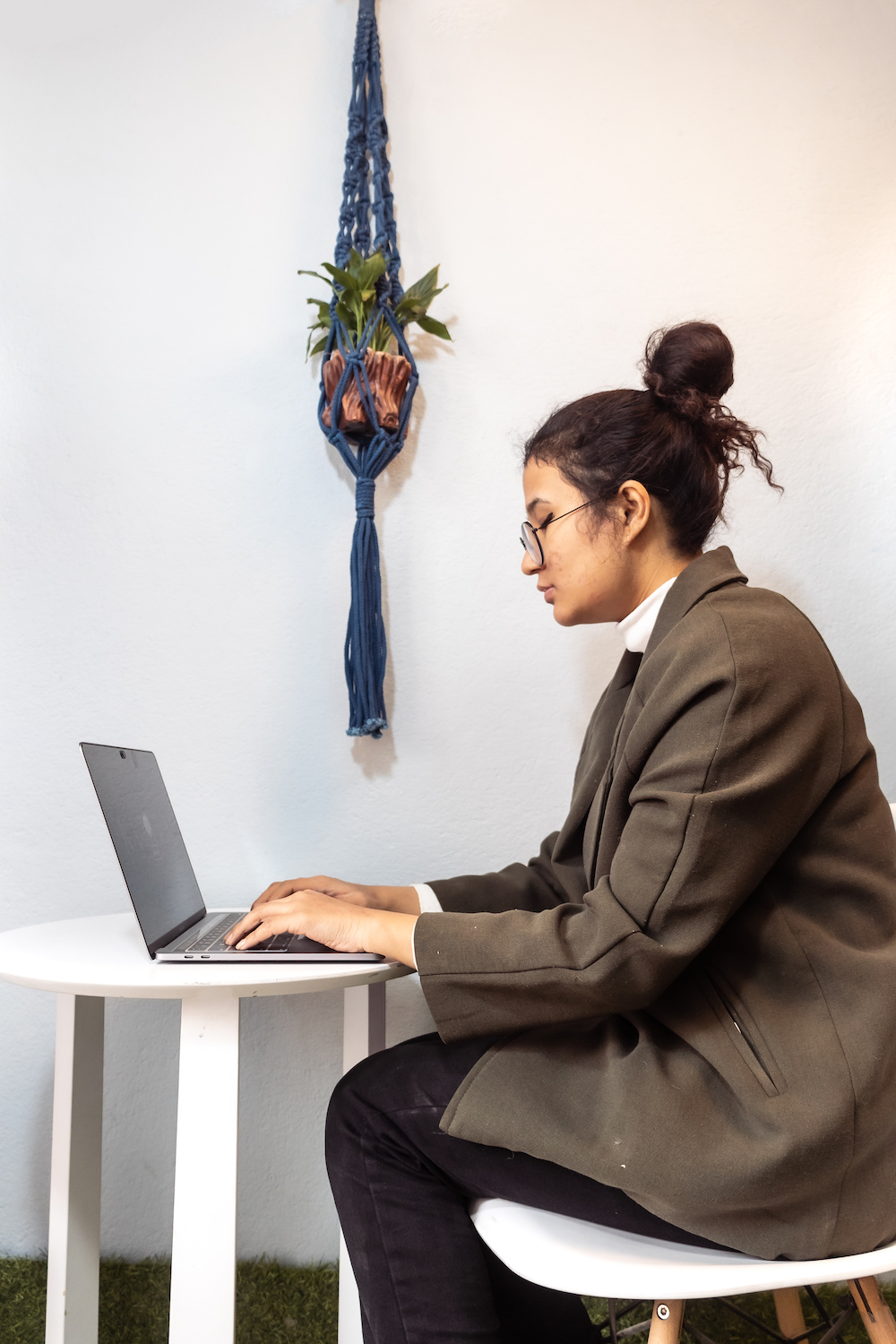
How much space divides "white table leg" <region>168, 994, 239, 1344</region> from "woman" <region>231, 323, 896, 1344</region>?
96mm

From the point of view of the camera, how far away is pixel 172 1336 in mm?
872

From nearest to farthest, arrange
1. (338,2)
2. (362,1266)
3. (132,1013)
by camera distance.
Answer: (362,1266) < (132,1013) < (338,2)

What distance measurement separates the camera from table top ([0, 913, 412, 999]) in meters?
0.83

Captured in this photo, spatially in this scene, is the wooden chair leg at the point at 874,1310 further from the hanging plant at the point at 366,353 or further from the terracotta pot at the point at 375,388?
the terracotta pot at the point at 375,388

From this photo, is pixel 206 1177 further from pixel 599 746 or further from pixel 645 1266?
pixel 599 746

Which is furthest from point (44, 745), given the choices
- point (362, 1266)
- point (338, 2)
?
point (338, 2)

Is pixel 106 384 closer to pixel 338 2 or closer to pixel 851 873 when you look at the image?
pixel 338 2

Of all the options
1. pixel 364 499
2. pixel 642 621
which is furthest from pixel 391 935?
pixel 364 499

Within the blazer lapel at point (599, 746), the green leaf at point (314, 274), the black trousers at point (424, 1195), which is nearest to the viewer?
the black trousers at point (424, 1195)

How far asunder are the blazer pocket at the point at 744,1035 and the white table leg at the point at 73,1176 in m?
0.82

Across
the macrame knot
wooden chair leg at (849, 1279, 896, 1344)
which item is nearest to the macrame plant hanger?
the macrame knot

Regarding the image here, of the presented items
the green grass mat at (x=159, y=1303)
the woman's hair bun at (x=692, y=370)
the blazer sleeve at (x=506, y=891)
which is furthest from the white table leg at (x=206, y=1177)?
the woman's hair bun at (x=692, y=370)

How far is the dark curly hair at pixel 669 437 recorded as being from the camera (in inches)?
39.5

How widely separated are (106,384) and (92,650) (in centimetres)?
45
